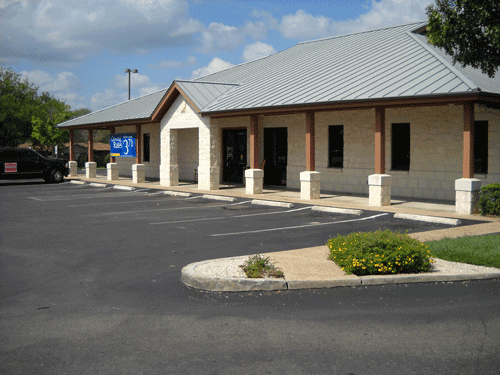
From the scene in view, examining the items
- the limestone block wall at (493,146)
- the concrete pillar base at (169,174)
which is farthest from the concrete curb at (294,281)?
the concrete pillar base at (169,174)

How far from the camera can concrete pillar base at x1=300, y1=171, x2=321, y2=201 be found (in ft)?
62.6

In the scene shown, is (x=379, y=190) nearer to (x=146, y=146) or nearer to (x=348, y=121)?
(x=348, y=121)

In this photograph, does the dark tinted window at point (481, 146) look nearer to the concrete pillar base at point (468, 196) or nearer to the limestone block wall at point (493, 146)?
the limestone block wall at point (493, 146)

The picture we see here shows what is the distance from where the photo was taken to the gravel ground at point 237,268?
25.2ft

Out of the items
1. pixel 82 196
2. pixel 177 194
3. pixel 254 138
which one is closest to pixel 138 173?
pixel 82 196

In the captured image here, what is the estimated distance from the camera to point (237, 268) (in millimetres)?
7977

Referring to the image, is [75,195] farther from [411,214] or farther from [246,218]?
[411,214]

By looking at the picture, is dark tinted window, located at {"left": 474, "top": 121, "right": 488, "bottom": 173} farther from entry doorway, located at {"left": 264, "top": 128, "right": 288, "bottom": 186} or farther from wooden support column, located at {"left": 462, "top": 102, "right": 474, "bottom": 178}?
entry doorway, located at {"left": 264, "top": 128, "right": 288, "bottom": 186}

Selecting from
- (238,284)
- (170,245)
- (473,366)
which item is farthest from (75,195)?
(473,366)

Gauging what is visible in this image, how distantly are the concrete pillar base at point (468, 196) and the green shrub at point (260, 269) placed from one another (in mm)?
8958

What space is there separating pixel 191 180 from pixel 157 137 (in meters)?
4.12

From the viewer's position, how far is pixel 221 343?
529 centimetres

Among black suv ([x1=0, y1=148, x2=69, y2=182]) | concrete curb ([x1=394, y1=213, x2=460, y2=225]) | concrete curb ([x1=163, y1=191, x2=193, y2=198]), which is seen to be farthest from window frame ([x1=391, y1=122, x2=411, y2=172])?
black suv ([x1=0, y1=148, x2=69, y2=182])

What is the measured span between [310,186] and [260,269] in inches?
457
